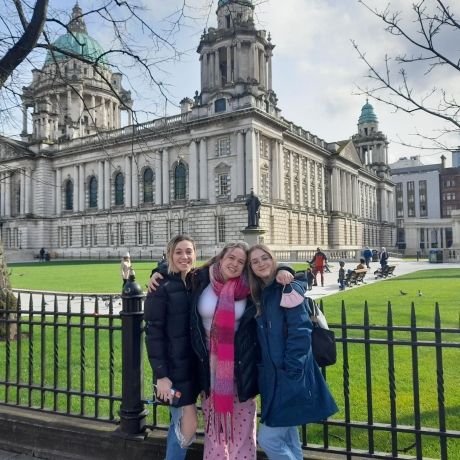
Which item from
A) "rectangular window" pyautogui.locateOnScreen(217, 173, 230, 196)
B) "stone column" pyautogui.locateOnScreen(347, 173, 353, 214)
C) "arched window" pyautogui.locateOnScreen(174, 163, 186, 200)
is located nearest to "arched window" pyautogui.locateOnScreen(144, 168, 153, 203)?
"arched window" pyautogui.locateOnScreen(174, 163, 186, 200)

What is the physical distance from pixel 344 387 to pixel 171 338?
149cm

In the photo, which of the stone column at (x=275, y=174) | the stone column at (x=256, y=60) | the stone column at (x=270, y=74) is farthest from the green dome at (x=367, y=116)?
the stone column at (x=275, y=174)

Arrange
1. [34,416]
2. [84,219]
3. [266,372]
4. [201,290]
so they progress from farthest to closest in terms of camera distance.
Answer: [84,219] → [34,416] → [201,290] → [266,372]

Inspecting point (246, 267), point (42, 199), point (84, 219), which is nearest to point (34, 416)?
point (246, 267)

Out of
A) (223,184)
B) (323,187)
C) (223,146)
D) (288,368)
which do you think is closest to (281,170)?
(223,184)

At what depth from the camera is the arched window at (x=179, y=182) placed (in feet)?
164

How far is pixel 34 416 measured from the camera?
475 centimetres

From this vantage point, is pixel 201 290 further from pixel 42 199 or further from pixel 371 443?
pixel 42 199

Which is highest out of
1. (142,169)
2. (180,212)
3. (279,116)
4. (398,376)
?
(279,116)

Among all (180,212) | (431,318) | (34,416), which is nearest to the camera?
(34,416)

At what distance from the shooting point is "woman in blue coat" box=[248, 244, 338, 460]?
122 inches

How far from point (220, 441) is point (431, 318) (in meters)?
8.21

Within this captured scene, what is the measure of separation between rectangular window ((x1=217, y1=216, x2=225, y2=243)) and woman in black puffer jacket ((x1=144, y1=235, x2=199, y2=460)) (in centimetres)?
4066

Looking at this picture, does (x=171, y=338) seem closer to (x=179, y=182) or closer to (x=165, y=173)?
(x=179, y=182)
